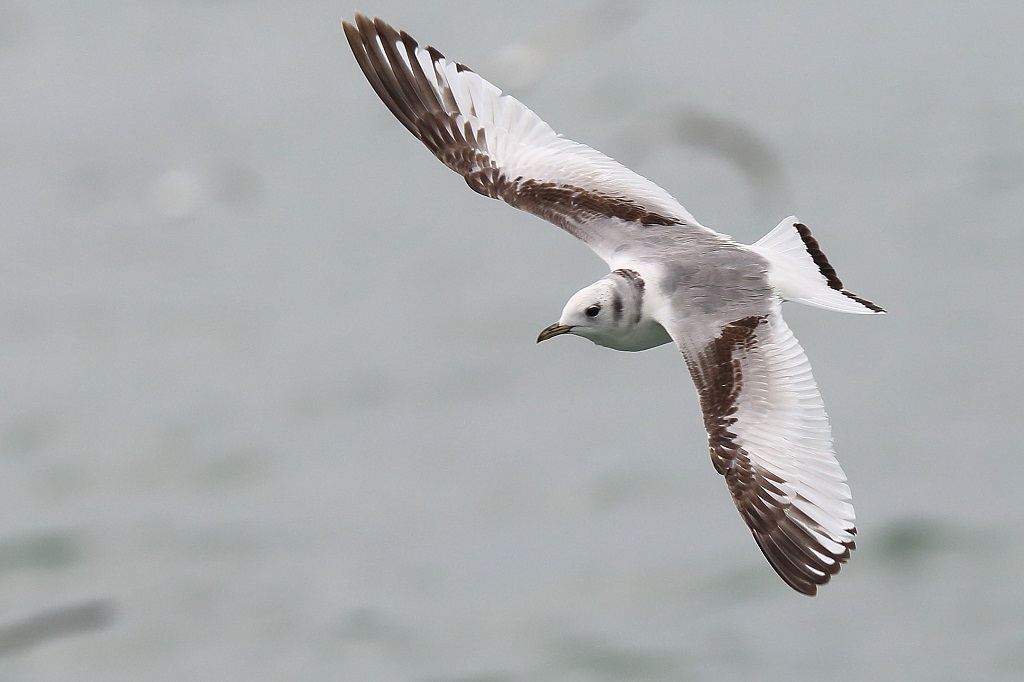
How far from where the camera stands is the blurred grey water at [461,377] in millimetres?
18703

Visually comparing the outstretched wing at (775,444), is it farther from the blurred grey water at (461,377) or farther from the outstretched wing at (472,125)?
the blurred grey water at (461,377)

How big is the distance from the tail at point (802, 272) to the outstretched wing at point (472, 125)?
104 centimetres

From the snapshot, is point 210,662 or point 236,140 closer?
point 210,662

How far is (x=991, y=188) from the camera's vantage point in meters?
25.7

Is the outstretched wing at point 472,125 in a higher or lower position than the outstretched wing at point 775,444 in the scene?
higher

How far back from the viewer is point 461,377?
22875 mm

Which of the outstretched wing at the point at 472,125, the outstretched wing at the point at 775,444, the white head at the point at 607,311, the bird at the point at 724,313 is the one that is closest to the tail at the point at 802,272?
the bird at the point at 724,313

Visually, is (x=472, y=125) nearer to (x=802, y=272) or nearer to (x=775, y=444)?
(x=802, y=272)

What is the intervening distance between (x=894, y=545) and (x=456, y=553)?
519cm

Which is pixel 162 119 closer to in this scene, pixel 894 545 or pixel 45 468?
pixel 45 468

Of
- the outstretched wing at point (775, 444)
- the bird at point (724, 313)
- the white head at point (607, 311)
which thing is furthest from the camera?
the white head at point (607, 311)

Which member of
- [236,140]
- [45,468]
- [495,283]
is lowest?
[45,468]

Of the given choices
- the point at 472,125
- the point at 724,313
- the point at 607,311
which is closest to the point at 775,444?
the point at 724,313

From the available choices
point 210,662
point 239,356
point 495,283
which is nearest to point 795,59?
point 495,283
